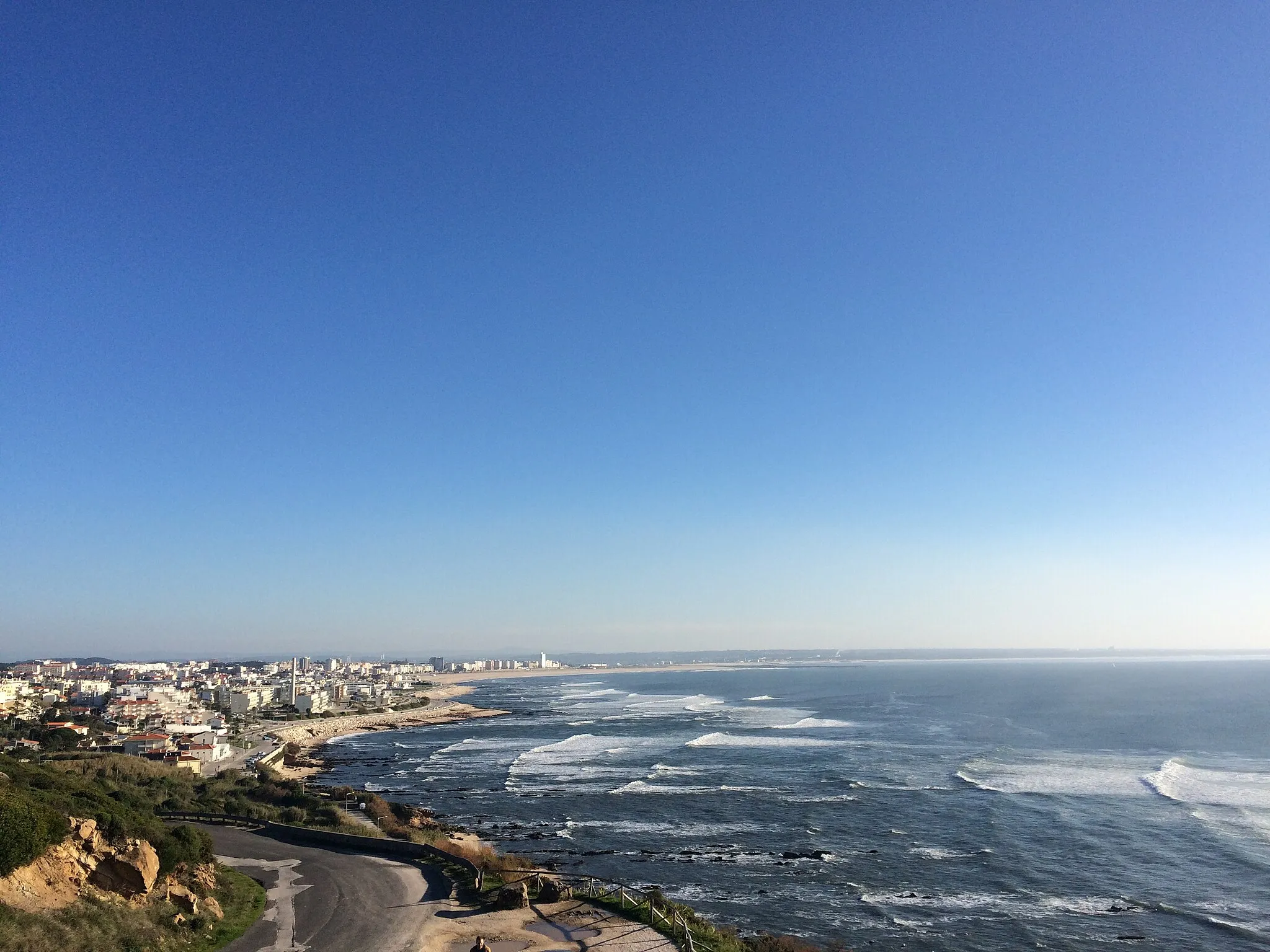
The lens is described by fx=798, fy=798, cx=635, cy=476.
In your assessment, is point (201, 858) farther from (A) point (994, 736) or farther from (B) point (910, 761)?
(A) point (994, 736)

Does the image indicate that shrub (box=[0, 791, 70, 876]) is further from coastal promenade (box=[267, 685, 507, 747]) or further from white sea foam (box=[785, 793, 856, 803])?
coastal promenade (box=[267, 685, 507, 747])

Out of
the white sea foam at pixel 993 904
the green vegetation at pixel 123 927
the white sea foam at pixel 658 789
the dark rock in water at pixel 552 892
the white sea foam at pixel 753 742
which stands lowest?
the white sea foam at pixel 753 742

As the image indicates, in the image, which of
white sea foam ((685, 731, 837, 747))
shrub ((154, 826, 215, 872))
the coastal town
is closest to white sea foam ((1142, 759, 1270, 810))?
white sea foam ((685, 731, 837, 747))

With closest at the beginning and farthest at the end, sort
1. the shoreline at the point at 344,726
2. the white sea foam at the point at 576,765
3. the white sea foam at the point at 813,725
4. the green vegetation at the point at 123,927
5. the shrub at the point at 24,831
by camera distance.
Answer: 1. the green vegetation at the point at 123,927
2. the shrub at the point at 24,831
3. the white sea foam at the point at 576,765
4. the shoreline at the point at 344,726
5. the white sea foam at the point at 813,725

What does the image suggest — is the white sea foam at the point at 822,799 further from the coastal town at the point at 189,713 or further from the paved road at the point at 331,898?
the coastal town at the point at 189,713

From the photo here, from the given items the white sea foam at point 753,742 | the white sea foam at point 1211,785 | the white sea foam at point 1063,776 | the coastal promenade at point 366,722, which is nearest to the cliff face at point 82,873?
the white sea foam at point 1063,776

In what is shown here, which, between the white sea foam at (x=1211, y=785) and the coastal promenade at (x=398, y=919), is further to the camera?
the white sea foam at (x=1211, y=785)

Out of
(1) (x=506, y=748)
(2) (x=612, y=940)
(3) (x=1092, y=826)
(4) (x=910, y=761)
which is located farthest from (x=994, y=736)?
(2) (x=612, y=940)
